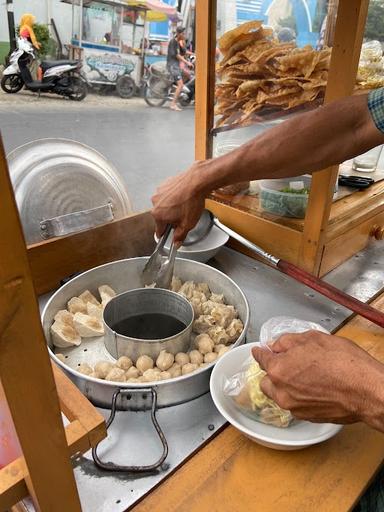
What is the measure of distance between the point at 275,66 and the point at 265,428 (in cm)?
108

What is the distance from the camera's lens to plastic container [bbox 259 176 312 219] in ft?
4.21

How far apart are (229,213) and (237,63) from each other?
521 mm

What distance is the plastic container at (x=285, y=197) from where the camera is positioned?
4.21 ft

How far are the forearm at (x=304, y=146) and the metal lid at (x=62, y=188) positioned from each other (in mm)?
378

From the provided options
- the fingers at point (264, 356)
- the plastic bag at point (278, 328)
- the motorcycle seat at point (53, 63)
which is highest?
the motorcycle seat at point (53, 63)

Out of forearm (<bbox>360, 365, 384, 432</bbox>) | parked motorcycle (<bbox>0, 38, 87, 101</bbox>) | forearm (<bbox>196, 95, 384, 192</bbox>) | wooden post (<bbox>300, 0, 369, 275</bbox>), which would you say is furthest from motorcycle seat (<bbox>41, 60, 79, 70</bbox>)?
forearm (<bbox>360, 365, 384, 432</bbox>)

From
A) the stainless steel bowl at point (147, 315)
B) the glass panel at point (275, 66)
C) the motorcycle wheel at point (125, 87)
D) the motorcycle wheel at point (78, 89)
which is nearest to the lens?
the stainless steel bowl at point (147, 315)

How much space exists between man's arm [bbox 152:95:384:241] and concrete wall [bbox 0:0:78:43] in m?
0.50

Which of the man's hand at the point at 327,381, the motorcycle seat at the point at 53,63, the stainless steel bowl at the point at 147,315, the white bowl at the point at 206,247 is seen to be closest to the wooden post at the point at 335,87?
the white bowl at the point at 206,247

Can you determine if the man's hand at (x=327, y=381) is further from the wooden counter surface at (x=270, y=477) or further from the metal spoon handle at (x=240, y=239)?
the metal spoon handle at (x=240, y=239)

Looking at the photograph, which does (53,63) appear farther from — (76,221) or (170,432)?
(170,432)

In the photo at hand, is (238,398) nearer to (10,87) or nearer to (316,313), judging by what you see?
(316,313)

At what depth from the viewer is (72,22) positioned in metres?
1.00

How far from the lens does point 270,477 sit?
689 mm
